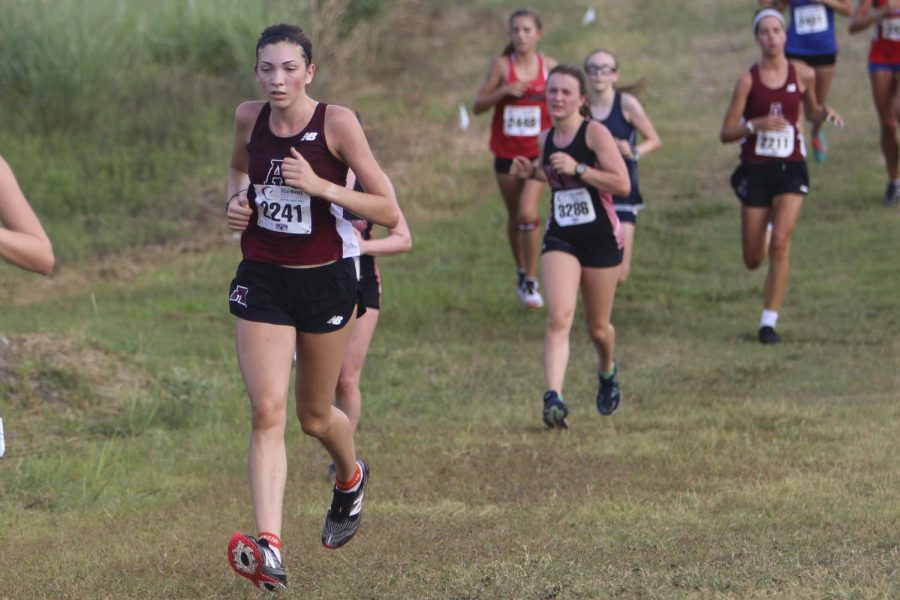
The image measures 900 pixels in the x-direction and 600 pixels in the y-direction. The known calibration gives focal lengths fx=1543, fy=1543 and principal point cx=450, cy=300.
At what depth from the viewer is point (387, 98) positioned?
2112 cm

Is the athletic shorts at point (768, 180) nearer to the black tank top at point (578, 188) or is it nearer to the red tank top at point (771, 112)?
the red tank top at point (771, 112)

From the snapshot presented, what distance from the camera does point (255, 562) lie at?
5.29 meters

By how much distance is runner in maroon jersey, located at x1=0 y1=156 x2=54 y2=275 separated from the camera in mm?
4508

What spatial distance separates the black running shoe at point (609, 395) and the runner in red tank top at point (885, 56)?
20.2 ft

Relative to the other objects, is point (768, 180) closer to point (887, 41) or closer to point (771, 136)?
point (771, 136)

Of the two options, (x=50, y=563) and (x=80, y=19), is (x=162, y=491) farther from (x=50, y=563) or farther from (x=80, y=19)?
(x=80, y=19)

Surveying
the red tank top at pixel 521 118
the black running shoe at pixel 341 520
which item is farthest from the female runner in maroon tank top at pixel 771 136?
the black running shoe at pixel 341 520

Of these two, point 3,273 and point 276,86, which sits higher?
point 276,86

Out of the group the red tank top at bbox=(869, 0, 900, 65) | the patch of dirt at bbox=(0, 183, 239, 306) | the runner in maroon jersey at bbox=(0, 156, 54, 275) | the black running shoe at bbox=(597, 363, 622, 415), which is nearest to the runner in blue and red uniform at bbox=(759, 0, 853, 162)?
the red tank top at bbox=(869, 0, 900, 65)

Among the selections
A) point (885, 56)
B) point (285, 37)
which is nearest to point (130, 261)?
point (885, 56)

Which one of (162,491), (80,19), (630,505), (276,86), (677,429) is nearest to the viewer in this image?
(276,86)

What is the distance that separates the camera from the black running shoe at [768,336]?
11.3 meters

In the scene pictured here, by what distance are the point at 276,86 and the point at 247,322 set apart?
0.87 m

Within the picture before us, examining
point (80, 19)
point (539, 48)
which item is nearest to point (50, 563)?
point (80, 19)
